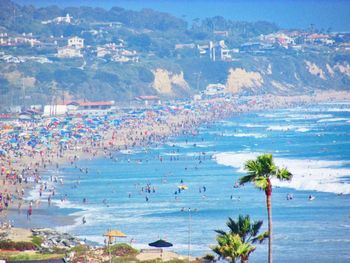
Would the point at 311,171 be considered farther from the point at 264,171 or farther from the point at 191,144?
the point at 264,171

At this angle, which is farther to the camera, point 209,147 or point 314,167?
point 209,147

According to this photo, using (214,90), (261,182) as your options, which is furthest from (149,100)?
(261,182)

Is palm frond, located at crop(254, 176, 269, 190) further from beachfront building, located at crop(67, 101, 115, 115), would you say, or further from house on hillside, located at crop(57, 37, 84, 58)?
house on hillside, located at crop(57, 37, 84, 58)

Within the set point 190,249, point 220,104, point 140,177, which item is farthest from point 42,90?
point 190,249

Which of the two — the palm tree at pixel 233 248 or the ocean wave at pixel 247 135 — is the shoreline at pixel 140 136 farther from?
the palm tree at pixel 233 248

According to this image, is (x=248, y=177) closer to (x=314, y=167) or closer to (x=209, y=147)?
(x=314, y=167)

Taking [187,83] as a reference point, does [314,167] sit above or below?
below

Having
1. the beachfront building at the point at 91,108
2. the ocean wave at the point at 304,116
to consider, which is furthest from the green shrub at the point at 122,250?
the ocean wave at the point at 304,116
